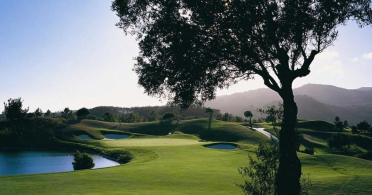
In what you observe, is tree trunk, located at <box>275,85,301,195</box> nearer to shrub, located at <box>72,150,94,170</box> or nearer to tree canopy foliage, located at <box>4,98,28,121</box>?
shrub, located at <box>72,150,94,170</box>

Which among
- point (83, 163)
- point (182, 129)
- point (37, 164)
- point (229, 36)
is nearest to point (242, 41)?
point (229, 36)

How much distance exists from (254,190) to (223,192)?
9.14 metres

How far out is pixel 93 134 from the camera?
78.2m

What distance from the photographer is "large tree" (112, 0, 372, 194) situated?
37.7 feet

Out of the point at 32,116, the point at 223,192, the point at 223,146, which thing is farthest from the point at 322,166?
the point at 32,116

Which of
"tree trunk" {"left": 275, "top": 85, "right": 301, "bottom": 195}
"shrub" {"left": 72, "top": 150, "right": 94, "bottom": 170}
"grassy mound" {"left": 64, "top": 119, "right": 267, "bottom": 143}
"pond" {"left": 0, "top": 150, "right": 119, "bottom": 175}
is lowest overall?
"pond" {"left": 0, "top": 150, "right": 119, "bottom": 175}

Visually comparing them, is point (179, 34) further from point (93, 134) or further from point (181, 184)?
point (93, 134)

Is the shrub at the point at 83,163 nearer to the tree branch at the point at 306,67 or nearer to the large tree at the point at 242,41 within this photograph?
the large tree at the point at 242,41

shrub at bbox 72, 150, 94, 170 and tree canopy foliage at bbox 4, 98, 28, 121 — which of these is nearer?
shrub at bbox 72, 150, 94, 170

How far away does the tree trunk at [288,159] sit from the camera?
37.5 ft

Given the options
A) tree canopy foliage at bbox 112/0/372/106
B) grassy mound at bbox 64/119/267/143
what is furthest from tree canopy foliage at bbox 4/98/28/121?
tree canopy foliage at bbox 112/0/372/106

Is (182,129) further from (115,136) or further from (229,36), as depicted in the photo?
(229,36)

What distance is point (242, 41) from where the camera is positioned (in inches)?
475

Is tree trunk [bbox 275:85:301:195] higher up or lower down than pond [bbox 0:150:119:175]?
higher up
